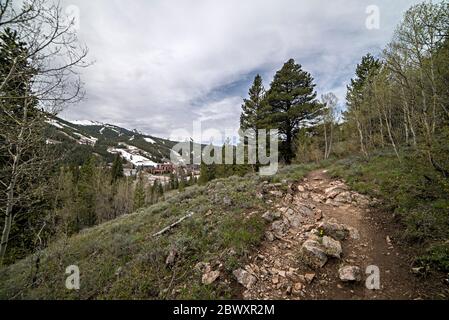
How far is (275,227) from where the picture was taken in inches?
276

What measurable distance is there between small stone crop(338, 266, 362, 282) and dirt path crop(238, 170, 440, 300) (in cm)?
9

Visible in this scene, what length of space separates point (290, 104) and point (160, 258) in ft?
66.6

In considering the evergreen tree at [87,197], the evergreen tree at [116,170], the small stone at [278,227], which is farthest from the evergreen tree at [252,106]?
the evergreen tree at [116,170]

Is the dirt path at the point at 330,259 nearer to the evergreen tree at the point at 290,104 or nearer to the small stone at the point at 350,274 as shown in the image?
the small stone at the point at 350,274

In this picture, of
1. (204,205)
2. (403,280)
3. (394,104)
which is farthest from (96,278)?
(394,104)

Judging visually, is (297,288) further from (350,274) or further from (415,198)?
(415,198)

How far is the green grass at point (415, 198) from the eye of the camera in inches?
209

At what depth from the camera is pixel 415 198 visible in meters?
7.27

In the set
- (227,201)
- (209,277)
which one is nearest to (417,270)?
(209,277)

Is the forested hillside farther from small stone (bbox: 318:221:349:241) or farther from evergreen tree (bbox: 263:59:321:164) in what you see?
evergreen tree (bbox: 263:59:321:164)

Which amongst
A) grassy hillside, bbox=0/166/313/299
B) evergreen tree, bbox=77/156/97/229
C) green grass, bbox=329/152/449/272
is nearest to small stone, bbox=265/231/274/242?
grassy hillside, bbox=0/166/313/299

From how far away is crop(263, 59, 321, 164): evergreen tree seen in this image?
20.8 meters
